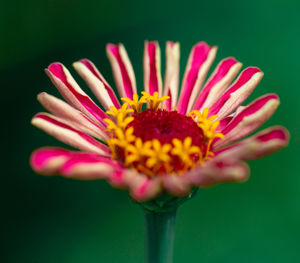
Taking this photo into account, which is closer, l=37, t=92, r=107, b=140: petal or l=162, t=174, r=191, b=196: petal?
l=162, t=174, r=191, b=196: petal

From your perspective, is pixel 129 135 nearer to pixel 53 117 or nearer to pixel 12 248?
pixel 53 117

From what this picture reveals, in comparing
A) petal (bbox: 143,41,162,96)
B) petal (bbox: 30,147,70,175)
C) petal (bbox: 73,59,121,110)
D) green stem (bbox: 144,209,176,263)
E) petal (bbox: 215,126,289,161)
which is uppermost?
petal (bbox: 143,41,162,96)

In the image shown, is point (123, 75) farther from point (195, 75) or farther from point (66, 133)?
point (66, 133)

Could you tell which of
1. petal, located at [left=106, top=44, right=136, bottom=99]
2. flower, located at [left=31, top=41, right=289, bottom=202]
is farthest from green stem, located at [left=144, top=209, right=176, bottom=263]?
petal, located at [left=106, top=44, right=136, bottom=99]

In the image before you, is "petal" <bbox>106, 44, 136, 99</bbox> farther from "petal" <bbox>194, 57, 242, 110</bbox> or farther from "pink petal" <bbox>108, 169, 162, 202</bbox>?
"pink petal" <bbox>108, 169, 162, 202</bbox>

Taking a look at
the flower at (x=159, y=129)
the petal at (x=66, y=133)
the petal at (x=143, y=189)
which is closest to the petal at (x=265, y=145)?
the flower at (x=159, y=129)

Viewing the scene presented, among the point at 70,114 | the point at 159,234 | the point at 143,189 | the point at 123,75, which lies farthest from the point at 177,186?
the point at 123,75

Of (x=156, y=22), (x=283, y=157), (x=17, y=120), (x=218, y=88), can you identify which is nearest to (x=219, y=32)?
(x=156, y=22)
